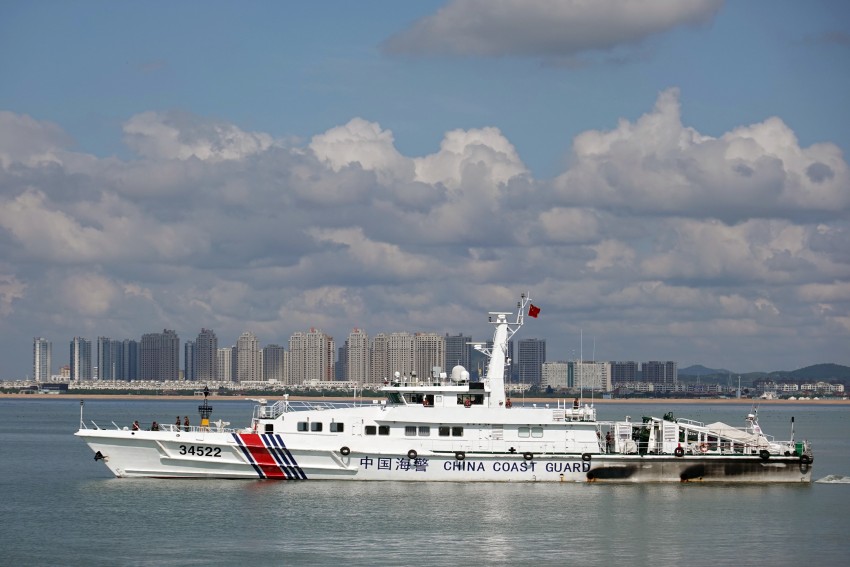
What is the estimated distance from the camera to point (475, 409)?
46.0 m

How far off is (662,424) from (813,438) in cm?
5906

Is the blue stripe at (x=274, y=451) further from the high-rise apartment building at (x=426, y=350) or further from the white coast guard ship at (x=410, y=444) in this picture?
the high-rise apartment building at (x=426, y=350)

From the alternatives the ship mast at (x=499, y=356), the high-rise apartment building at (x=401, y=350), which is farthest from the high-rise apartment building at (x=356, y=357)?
the ship mast at (x=499, y=356)

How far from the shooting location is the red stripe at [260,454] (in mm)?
45625

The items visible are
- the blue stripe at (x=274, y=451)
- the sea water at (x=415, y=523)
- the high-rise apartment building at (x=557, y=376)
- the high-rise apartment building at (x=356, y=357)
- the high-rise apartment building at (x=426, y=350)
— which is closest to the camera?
the sea water at (x=415, y=523)

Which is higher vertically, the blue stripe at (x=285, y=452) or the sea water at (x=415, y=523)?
the blue stripe at (x=285, y=452)

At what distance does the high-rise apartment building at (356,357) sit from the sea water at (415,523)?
278 feet

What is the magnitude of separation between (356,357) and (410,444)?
10247 centimetres

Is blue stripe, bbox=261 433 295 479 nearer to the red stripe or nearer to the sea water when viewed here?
the red stripe

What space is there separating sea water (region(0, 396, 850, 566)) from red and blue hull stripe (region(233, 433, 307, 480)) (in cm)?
78

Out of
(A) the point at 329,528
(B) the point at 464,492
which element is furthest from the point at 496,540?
(B) the point at 464,492

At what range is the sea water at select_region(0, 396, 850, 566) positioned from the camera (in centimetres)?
3406

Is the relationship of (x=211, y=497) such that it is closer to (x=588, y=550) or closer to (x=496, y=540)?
(x=496, y=540)

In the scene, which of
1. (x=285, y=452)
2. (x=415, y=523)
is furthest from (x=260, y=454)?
(x=415, y=523)
